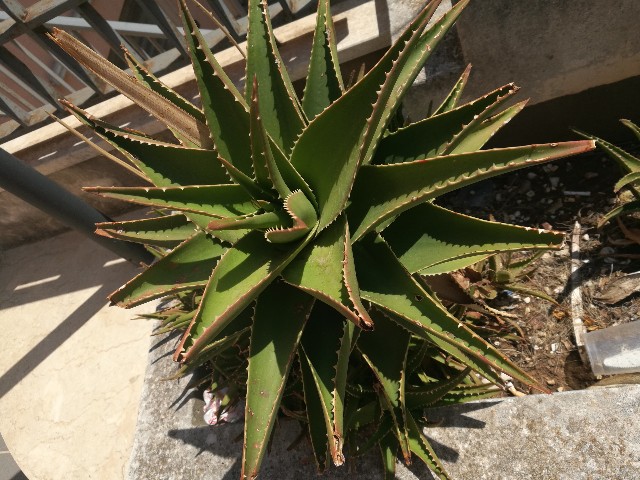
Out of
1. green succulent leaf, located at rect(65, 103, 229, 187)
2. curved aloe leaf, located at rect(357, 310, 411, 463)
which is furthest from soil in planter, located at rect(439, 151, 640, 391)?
green succulent leaf, located at rect(65, 103, 229, 187)

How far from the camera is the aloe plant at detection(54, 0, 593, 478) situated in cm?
84

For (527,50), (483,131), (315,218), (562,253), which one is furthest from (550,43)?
(315,218)

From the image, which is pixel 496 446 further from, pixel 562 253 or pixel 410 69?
pixel 410 69

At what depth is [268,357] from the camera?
3.07 feet

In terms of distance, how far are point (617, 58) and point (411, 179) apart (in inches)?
54.9

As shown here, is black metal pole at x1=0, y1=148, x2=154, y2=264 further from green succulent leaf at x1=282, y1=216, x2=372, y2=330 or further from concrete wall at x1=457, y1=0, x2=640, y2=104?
concrete wall at x1=457, y1=0, x2=640, y2=104

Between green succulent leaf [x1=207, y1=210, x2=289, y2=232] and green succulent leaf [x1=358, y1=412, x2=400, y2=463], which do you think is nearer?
green succulent leaf [x1=207, y1=210, x2=289, y2=232]

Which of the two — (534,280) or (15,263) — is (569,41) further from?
(15,263)

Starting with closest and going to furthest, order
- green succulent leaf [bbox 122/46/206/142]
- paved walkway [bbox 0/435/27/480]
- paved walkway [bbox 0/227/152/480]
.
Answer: green succulent leaf [bbox 122/46/206/142], paved walkway [bbox 0/227/152/480], paved walkway [bbox 0/435/27/480]

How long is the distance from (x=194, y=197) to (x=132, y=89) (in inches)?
11.6

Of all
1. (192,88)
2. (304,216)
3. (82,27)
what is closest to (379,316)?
(304,216)

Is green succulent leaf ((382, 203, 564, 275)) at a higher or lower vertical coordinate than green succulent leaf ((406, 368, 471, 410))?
higher

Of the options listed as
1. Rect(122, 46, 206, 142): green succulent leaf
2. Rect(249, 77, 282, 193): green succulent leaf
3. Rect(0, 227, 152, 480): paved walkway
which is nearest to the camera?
Rect(249, 77, 282, 193): green succulent leaf

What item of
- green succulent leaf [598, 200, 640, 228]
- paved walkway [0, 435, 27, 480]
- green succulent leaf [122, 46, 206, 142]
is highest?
green succulent leaf [122, 46, 206, 142]
